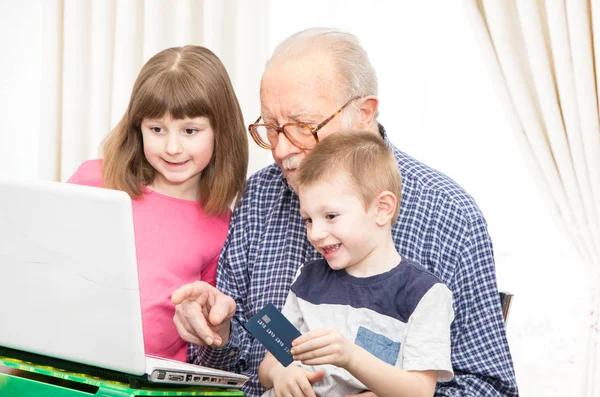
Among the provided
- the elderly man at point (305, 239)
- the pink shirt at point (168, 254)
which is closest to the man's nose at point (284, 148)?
the elderly man at point (305, 239)

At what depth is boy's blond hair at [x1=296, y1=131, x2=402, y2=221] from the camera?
1.48m

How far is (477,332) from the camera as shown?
1672 millimetres

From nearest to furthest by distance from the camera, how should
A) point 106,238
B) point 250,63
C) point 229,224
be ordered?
point 106,238, point 229,224, point 250,63

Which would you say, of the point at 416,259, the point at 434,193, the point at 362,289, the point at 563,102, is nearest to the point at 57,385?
the point at 362,289

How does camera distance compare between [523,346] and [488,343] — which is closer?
[488,343]

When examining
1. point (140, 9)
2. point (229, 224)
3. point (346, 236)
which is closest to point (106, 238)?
point (346, 236)

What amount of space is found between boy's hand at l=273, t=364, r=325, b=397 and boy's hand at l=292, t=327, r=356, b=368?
0.18m

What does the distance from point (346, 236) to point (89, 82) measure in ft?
6.34

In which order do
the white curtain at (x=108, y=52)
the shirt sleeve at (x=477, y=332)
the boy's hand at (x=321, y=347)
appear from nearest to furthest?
the boy's hand at (x=321, y=347) < the shirt sleeve at (x=477, y=332) < the white curtain at (x=108, y=52)

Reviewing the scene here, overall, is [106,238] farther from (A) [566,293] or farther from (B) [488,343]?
(A) [566,293]

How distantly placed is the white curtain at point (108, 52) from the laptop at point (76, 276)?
1513mm

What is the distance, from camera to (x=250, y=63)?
280 centimetres

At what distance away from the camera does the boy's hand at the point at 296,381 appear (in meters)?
1.43

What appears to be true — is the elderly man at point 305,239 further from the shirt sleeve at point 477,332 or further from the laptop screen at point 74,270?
the laptop screen at point 74,270
